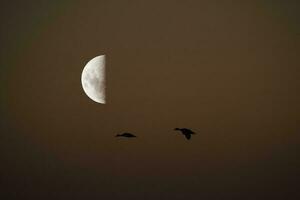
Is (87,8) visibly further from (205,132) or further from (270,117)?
(270,117)

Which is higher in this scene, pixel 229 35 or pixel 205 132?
pixel 229 35

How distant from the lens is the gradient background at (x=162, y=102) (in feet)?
44.4

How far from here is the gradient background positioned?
1352 centimetres

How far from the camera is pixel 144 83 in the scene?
13812 mm

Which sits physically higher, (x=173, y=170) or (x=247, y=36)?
(x=247, y=36)

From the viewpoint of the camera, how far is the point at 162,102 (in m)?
13.9

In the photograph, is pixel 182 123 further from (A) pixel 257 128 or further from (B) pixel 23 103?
(B) pixel 23 103

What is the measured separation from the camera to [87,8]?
1348 centimetres

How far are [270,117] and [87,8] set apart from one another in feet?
19.2

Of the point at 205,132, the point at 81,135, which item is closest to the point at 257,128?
the point at 205,132

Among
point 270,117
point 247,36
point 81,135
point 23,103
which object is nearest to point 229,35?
point 247,36

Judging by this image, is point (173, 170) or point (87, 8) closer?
point (87, 8)

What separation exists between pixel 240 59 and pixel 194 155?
9.74ft

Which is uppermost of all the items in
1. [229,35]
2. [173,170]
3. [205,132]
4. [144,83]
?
[229,35]
